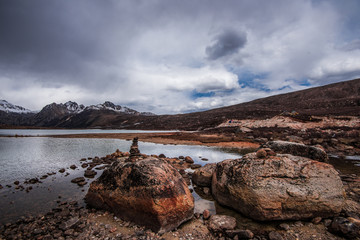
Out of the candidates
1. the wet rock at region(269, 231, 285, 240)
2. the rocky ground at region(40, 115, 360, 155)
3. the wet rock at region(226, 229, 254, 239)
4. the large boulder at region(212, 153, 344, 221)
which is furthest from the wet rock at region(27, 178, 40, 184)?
the rocky ground at region(40, 115, 360, 155)

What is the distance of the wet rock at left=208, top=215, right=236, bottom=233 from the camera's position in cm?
681

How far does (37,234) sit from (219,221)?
7.32 meters

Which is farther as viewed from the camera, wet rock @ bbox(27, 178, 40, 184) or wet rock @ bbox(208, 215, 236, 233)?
wet rock @ bbox(27, 178, 40, 184)

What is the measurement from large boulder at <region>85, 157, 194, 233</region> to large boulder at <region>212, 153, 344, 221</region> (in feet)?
8.43

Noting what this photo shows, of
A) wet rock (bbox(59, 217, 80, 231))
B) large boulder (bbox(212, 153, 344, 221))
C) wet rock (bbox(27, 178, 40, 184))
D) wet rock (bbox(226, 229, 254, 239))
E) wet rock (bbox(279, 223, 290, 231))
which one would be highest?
large boulder (bbox(212, 153, 344, 221))

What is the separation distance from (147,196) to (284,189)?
5.93 m

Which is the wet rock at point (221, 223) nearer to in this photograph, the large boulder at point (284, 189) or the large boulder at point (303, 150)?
the large boulder at point (284, 189)

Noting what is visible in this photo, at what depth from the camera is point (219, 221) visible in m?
7.19

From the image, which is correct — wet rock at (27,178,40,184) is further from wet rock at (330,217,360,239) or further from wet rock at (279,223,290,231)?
wet rock at (330,217,360,239)

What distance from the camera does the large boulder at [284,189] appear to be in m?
7.18

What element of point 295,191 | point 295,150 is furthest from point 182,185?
point 295,150

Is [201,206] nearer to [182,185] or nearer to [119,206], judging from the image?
[182,185]

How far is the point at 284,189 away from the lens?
733cm

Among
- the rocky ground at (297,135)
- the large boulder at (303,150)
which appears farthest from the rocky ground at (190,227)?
the rocky ground at (297,135)
